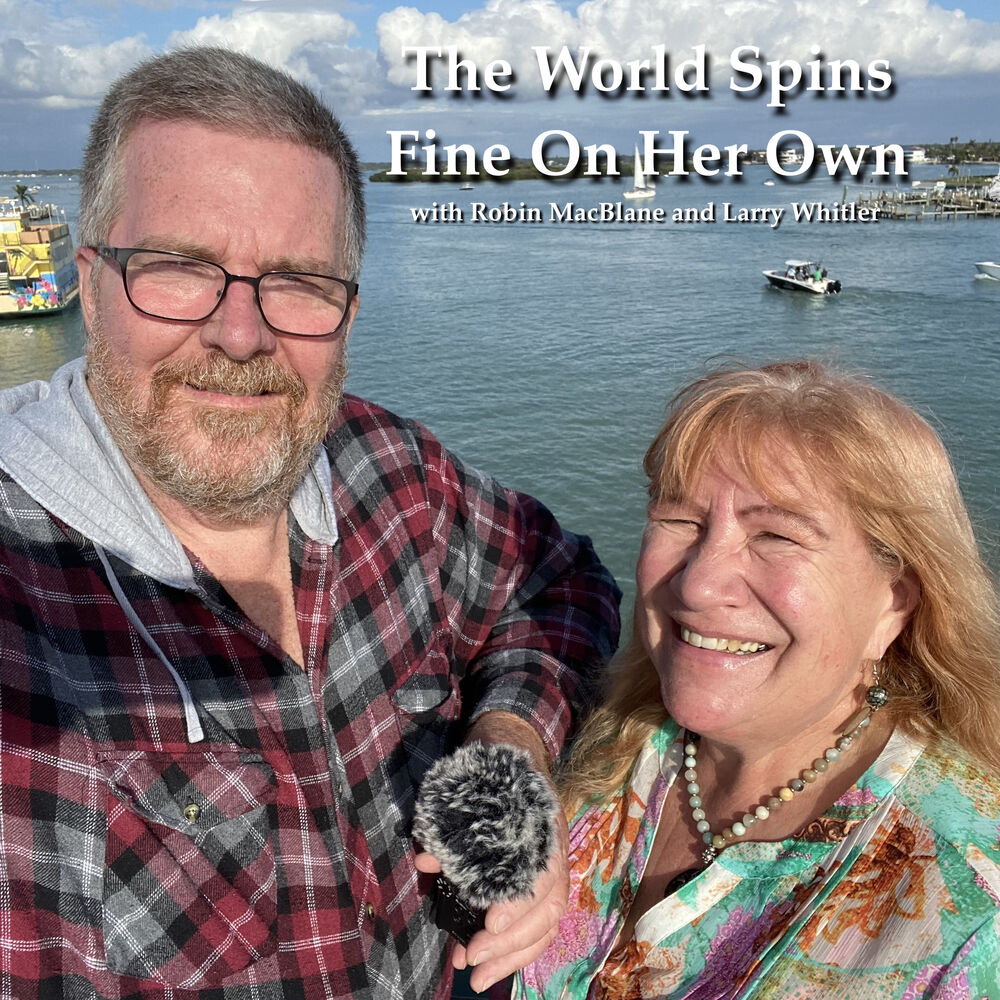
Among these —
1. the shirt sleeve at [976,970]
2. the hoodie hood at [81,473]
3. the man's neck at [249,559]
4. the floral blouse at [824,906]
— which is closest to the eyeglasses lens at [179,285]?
the hoodie hood at [81,473]

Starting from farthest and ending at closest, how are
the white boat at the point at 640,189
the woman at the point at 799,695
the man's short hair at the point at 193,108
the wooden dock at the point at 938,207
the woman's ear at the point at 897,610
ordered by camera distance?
the white boat at the point at 640,189, the wooden dock at the point at 938,207, the man's short hair at the point at 193,108, the woman's ear at the point at 897,610, the woman at the point at 799,695

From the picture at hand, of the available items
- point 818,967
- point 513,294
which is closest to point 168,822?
point 818,967

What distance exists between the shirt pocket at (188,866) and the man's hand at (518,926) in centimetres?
34

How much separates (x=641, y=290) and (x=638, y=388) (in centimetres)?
1609

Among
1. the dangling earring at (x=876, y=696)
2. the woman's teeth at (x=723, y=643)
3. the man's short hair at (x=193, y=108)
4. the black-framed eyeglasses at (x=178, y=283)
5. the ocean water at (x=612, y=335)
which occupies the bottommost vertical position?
the ocean water at (x=612, y=335)

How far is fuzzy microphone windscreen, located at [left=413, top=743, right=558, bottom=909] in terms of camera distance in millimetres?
1622

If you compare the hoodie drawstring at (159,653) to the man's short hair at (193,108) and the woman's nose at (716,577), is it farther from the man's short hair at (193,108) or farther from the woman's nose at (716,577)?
the woman's nose at (716,577)

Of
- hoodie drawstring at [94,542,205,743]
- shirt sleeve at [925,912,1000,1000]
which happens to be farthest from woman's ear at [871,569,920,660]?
hoodie drawstring at [94,542,205,743]

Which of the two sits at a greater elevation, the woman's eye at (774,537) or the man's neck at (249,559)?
the woman's eye at (774,537)

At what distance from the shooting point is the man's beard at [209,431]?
1884 millimetres

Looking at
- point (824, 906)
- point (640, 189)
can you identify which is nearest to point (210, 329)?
point (824, 906)

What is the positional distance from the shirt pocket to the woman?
2.29 feet

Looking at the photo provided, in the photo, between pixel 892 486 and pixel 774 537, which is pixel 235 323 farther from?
pixel 892 486

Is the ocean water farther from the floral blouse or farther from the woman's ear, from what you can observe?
the floral blouse
